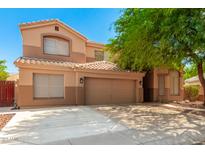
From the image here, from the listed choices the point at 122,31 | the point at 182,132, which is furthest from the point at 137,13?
the point at 182,132

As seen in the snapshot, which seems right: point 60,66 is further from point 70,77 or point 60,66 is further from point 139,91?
point 139,91

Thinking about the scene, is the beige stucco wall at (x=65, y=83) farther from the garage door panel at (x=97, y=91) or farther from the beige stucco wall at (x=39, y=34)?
the beige stucco wall at (x=39, y=34)

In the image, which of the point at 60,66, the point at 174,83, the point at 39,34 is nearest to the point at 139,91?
the point at 174,83

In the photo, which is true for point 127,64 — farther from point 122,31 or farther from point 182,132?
point 182,132

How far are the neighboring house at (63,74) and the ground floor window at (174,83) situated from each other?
4275mm

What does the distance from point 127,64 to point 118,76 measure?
82.4 inches

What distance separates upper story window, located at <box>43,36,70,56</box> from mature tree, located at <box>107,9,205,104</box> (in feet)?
19.7

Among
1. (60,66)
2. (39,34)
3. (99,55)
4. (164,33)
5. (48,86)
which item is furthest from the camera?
(99,55)

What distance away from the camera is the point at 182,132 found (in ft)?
20.9

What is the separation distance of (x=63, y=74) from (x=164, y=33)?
8.17 metres

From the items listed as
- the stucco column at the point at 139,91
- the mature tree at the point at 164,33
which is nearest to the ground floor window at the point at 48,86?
the mature tree at the point at 164,33

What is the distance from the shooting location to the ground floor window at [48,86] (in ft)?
42.2

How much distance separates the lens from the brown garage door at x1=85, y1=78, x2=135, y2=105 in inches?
572

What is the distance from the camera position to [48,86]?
13172mm
